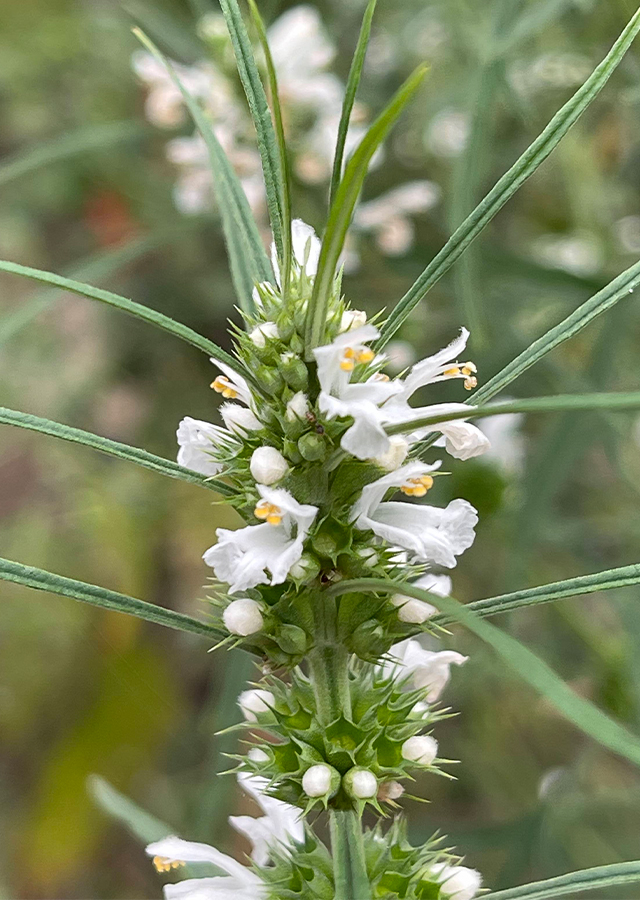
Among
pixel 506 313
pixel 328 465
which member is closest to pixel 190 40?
pixel 506 313

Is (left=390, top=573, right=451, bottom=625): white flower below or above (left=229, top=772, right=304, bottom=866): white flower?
above

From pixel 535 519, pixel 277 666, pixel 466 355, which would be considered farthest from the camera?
pixel 466 355

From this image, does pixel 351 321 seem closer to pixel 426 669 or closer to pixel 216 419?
pixel 426 669

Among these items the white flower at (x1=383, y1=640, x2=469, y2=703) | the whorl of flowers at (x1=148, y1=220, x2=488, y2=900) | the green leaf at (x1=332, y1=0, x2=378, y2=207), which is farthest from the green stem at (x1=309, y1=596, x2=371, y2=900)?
the green leaf at (x1=332, y1=0, x2=378, y2=207)

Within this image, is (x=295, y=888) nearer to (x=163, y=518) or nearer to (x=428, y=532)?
(x=428, y=532)

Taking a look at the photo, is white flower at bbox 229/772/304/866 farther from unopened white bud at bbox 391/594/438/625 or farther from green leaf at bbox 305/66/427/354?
green leaf at bbox 305/66/427/354

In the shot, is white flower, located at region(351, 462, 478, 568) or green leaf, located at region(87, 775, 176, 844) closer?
white flower, located at region(351, 462, 478, 568)

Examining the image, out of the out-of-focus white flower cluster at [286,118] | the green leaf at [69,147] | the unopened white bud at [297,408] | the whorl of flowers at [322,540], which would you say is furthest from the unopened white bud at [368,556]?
the out-of-focus white flower cluster at [286,118]
